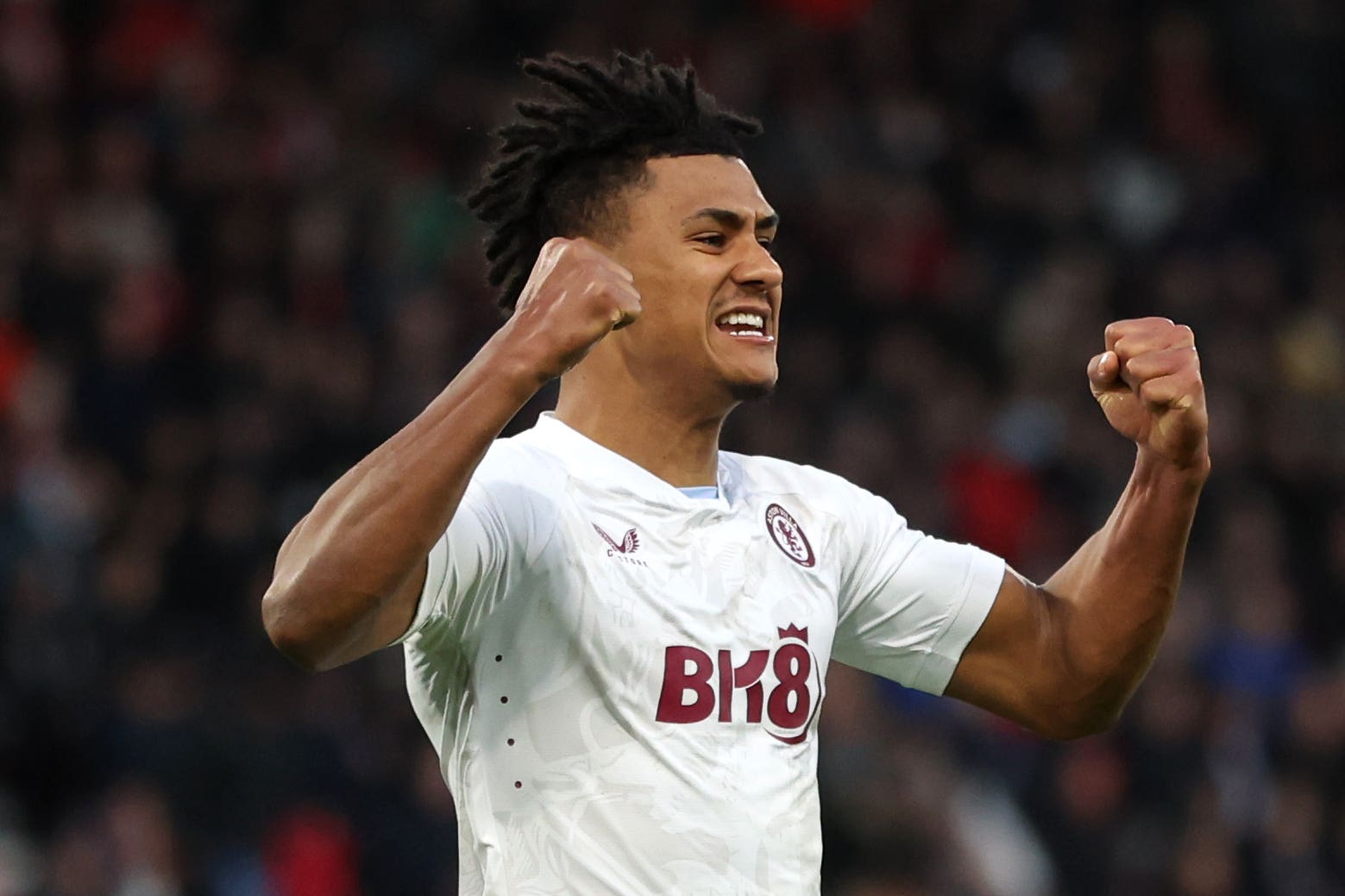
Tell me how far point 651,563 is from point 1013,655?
2.54 feet


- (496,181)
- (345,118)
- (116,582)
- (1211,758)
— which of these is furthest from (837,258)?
(496,181)

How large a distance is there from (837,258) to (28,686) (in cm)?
420

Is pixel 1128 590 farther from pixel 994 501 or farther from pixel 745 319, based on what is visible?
pixel 994 501

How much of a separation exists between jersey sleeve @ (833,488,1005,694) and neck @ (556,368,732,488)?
311 millimetres

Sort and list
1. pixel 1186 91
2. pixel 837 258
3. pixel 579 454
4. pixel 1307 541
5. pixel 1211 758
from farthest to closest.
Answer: pixel 1186 91 → pixel 837 258 → pixel 1307 541 → pixel 1211 758 → pixel 579 454

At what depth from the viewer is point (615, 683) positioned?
311 centimetres

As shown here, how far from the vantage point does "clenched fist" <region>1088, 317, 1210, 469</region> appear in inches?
129

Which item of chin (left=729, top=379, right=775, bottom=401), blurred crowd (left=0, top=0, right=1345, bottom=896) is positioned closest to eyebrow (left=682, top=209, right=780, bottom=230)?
chin (left=729, top=379, right=775, bottom=401)

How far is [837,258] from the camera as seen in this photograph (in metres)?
9.67

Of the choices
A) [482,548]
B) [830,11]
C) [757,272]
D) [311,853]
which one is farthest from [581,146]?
[830,11]

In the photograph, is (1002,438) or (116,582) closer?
(116,582)

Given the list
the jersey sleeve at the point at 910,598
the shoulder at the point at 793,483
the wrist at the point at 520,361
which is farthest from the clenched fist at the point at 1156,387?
the wrist at the point at 520,361

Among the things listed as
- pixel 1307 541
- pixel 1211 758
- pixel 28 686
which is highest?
pixel 1307 541

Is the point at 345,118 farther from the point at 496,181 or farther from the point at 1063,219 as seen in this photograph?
the point at 496,181
